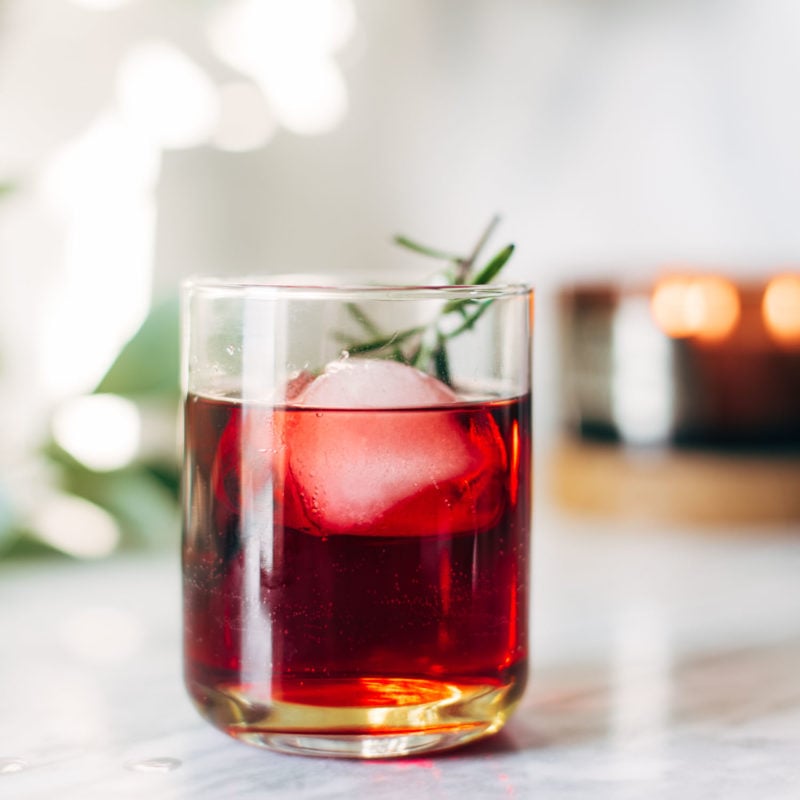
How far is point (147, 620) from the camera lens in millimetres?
966

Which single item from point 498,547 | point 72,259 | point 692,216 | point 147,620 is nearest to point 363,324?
point 498,547

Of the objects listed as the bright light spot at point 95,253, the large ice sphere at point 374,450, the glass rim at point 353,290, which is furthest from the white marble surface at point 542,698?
the bright light spot at point 95,253

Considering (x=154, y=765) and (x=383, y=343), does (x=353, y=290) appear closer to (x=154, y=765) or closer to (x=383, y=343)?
(x=383, y=343)

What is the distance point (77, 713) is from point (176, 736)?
8cm

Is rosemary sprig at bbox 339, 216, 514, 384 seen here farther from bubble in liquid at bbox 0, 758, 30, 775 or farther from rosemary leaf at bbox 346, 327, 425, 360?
bubble in liquid at bbox 0, 758, 30, 775

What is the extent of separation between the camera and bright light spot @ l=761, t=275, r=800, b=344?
1.32 meters

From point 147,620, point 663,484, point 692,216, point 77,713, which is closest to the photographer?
point 77,713

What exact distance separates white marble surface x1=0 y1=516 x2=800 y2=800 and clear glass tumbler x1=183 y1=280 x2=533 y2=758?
29mm

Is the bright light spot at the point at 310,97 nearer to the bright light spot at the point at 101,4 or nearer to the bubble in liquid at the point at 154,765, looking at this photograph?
the bright light spot at the point at 101,4

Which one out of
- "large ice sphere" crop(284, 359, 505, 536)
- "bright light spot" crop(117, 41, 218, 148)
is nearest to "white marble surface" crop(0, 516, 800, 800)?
"large ice sphere" crop(284, 359, 505, 536)

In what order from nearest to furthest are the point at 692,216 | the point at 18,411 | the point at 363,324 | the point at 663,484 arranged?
1. the point at 363,324
2. the point at 663,484
3. the point at 18,411
4. the point at 692,216

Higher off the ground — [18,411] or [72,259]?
[72,259]

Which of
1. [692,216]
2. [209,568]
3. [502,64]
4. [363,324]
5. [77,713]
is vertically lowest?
[77,713]

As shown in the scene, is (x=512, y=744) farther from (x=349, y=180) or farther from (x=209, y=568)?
(x=349, y=180)
